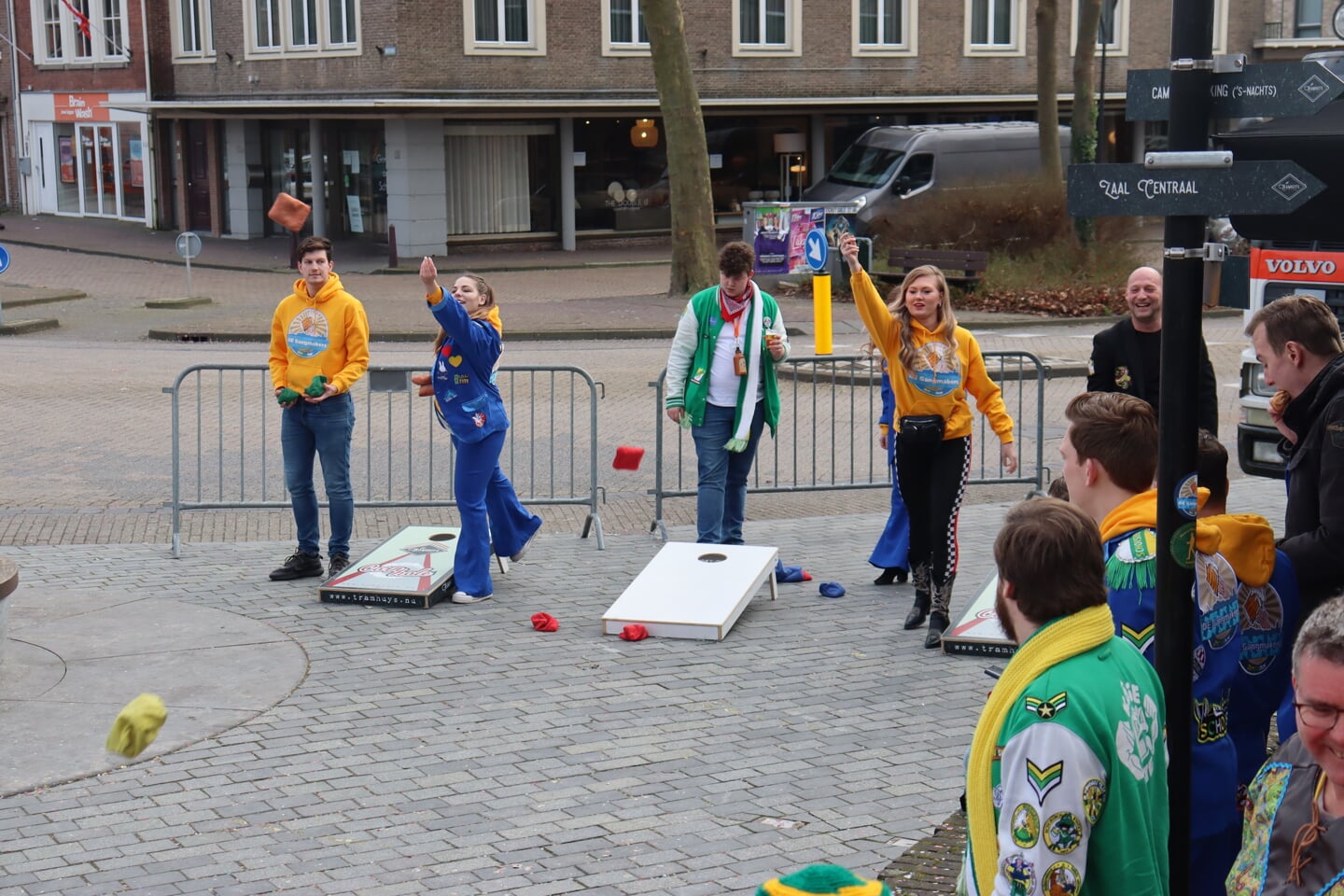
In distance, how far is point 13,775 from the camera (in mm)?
6078

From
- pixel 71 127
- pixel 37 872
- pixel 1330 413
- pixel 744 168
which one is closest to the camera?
pixel 1330 413

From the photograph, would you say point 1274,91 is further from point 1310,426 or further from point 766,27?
point 766,27

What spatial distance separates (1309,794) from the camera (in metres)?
2.70

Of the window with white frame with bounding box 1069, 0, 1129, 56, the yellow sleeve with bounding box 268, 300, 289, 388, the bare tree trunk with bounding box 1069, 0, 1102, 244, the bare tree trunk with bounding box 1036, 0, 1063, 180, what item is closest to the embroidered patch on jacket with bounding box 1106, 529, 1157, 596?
the yellow sleeve with bounding box 268, 300, 289, 388

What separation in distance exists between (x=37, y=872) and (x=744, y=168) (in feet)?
114

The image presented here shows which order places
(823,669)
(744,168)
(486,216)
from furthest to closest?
(744,168) < (486,216) < (823,669)

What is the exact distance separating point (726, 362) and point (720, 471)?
640mm

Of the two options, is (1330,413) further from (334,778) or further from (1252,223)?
(334,778)

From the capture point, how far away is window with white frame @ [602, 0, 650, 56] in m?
34.3

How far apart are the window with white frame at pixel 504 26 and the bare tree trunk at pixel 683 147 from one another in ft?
29.0

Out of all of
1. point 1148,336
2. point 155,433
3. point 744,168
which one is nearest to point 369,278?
point 744,168

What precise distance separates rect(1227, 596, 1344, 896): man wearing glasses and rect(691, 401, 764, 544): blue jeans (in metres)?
Answer: 6.23

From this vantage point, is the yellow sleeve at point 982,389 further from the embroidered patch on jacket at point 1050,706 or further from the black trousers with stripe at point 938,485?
the embroidered patch on jacket at point 1050,706

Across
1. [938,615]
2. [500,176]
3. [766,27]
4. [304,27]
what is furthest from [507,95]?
[938,615]
